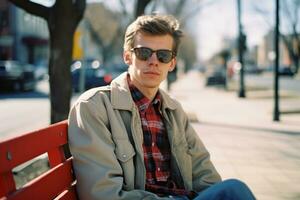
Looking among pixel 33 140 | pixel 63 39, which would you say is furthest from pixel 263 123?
pixel 33 140

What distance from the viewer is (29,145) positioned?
8.48 feet

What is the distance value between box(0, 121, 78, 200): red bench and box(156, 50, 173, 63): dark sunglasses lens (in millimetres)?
700

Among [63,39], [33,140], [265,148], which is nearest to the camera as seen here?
[33,140]

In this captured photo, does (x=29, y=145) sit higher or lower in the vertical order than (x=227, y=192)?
higher

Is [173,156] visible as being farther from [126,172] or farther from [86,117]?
[86,117]

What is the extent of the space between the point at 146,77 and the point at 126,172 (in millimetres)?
639

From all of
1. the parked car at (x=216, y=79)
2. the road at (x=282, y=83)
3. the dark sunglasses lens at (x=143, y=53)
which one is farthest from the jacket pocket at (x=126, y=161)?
the parked car at (x=216, y=79)

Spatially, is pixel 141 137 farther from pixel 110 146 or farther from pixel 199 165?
pixel 199 165

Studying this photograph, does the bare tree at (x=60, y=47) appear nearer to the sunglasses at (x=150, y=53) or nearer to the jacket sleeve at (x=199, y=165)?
the jacket sleeve at (x=199, y=165)

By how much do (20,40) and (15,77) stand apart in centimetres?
2692

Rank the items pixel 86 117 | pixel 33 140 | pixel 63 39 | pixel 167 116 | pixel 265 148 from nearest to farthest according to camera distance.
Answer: pixel 33 140, pixel 86 117, pixel 167 116, pixel 63 39, pixel 265 148

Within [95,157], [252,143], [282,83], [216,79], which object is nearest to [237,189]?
[95,157]

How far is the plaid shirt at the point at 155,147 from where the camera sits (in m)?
3.11

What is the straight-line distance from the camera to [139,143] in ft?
9.91
